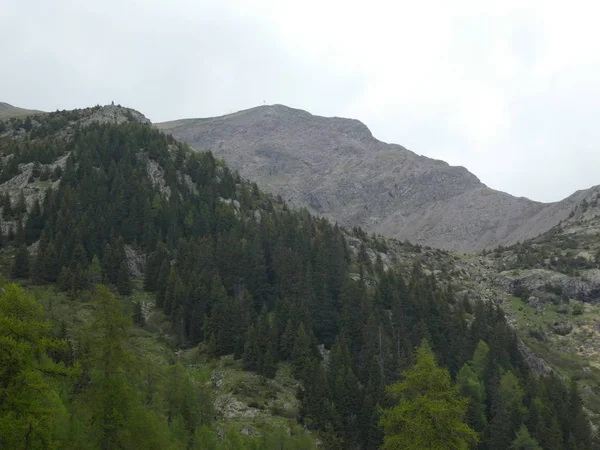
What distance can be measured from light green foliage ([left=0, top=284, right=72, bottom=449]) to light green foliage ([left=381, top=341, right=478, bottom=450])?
19.9 m

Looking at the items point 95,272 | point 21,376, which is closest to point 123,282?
point 95,272

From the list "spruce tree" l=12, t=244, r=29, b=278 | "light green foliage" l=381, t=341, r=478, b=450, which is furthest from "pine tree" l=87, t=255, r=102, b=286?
"light green foliage" l=381, t=341, r=478, b=450

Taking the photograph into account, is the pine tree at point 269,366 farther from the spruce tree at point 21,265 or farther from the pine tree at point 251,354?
the spruce tree at point 21,265

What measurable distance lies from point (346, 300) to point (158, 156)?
80.7 meters

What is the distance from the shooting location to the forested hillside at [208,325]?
1135 inches

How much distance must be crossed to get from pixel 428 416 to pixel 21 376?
22.9 m

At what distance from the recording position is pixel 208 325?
8344cm

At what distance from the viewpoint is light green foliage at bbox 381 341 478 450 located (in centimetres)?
2861

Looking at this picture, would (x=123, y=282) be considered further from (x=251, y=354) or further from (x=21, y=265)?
(x=251, y=354)

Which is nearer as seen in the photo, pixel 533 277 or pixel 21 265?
pixel 21 265

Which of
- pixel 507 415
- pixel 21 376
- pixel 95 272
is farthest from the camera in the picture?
pixel 95 272

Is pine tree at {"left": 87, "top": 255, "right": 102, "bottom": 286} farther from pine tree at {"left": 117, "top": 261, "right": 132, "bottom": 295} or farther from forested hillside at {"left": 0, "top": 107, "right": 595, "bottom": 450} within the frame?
pine tree at {"left": 117, "top": 261, "right": 132, "bottom": 295}

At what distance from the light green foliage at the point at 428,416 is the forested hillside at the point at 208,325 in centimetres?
13

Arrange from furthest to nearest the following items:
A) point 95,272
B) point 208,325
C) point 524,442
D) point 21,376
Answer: point 95,272 < point 208,325 < point 524,442 < point 21,376
